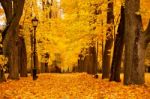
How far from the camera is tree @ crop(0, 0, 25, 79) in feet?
76.4

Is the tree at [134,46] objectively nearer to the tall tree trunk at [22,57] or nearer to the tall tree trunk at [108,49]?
the tall tree trunk at [108,49]

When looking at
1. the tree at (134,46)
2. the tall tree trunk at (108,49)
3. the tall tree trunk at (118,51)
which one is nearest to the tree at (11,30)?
the tall tree trunk at (118,51)

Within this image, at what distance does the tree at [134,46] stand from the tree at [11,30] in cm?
843

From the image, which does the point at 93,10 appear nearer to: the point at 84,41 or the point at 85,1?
the point at 85,1

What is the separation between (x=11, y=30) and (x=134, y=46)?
909 centimetres

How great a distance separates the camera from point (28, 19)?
33.4 m

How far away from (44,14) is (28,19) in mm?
8221

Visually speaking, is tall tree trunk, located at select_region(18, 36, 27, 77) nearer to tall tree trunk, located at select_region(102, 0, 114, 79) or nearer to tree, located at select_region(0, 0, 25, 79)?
tree, located at select_region(0, 0, 25, 79)

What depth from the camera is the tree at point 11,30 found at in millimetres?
23277

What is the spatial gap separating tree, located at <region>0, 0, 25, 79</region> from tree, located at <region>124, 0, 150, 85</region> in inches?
332

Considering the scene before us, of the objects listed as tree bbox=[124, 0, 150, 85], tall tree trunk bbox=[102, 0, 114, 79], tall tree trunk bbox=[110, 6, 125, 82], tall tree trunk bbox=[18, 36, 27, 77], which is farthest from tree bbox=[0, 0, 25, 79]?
tree bbox=[124, 0, 150, 85]

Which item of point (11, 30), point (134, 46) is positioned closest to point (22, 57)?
point (11, 30)

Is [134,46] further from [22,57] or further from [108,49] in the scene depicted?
[22,57]

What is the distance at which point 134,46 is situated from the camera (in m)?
17.6
